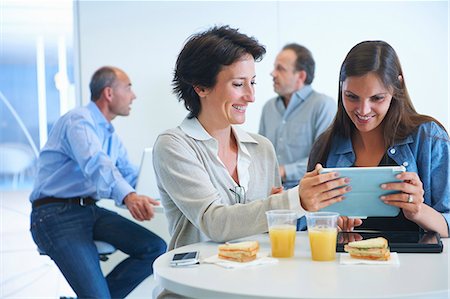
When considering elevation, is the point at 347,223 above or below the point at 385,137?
below

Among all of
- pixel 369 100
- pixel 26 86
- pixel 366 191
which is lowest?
pixel 366 191

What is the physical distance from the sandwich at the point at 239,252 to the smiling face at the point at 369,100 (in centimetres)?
72

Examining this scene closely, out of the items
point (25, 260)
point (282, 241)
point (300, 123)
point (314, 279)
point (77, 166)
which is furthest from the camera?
point (25, 260)

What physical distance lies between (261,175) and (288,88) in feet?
7.37

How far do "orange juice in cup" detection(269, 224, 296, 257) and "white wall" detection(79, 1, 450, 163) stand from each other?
10.9 ft

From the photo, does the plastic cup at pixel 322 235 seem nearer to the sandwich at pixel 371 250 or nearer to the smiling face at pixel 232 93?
the sandwich at pixel 371 250

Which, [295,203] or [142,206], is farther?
[142,206]

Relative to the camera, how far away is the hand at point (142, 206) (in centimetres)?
335

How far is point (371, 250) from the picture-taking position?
1.73 meters

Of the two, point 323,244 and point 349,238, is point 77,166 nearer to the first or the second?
point 349,238

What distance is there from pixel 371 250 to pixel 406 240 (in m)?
0.25

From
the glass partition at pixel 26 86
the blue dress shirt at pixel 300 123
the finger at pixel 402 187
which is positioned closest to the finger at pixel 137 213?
the blue dress shirt at pixel 300 123

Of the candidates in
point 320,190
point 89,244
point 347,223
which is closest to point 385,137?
point 347,223

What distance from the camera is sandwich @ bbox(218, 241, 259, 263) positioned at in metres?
1.77
